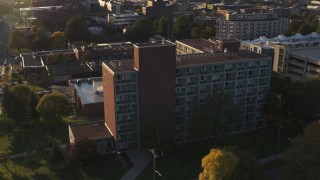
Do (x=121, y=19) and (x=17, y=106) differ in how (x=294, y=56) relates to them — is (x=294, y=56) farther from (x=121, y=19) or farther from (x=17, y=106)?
(x=121, y=19)

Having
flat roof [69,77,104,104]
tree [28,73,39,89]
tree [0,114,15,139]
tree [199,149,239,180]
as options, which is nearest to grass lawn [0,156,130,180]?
tree [0,114,15,139]

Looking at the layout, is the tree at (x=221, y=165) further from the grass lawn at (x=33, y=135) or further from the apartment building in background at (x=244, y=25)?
the apartment building in background at (x=244, y=25)

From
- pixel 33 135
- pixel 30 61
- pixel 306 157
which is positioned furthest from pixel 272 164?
pixel 30 61

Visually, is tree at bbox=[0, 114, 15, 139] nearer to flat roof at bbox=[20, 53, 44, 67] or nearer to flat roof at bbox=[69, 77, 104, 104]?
flat roof at bbox=[69, 77, 104, 104]

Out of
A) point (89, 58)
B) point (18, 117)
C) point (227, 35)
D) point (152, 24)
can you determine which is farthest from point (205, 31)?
point (18, 117)

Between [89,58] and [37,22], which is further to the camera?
[37,22]

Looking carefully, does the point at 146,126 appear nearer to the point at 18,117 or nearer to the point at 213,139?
the point at 213,139

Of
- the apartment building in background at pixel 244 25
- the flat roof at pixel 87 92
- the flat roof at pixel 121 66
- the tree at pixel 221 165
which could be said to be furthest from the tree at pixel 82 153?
the apartment building in background at pixel 244 25
